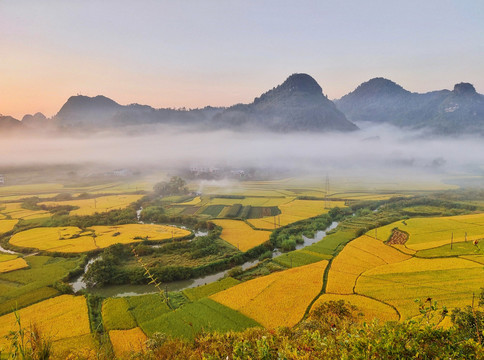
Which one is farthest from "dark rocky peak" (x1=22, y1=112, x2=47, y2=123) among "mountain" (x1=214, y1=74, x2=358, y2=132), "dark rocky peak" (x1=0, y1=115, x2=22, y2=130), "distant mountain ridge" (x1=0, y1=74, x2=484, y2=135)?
"mountain" (x1=214, y1=74, x2=358, y2=132)

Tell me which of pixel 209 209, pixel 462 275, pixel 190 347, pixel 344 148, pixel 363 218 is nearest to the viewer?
pixel 190 347

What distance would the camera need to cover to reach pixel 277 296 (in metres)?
21.0

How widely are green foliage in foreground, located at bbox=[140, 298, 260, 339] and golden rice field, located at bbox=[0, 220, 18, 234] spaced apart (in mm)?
35536

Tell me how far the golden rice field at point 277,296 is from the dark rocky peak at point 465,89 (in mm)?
192542

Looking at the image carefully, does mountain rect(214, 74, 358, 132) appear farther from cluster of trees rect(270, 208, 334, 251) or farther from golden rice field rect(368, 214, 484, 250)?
golden rice field rect(368, 214, 484, 250)

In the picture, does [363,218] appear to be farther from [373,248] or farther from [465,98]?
[465,98]

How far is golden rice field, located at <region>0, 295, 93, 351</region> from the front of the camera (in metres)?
16.6

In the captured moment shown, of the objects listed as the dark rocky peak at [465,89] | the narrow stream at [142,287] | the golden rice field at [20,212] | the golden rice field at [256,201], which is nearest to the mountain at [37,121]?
the golden rice field at [20,212]

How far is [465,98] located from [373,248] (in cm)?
18250

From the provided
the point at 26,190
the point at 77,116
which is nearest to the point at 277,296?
the point at 26,190

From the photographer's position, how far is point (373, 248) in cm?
3053

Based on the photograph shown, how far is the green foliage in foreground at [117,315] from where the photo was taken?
1848 centimetres

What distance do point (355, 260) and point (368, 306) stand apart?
9.05 metres

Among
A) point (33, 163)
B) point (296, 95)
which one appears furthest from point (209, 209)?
point (296, 95)
